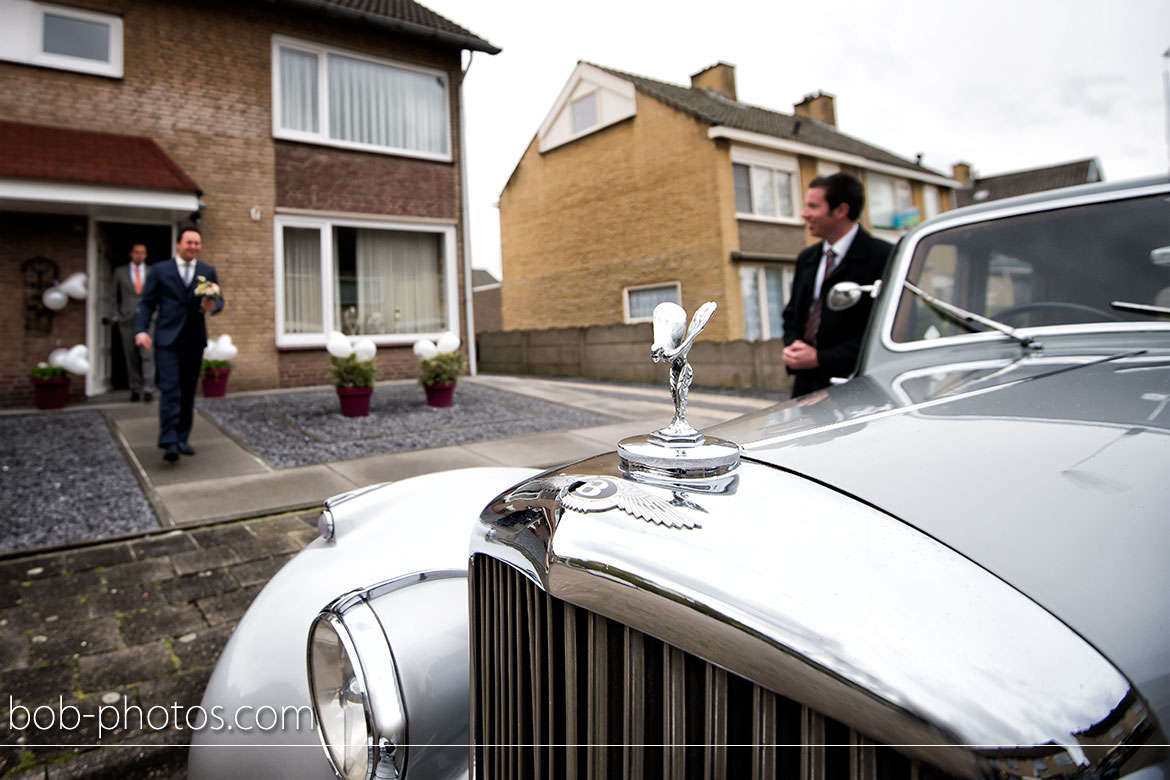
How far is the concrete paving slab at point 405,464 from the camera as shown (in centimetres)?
468

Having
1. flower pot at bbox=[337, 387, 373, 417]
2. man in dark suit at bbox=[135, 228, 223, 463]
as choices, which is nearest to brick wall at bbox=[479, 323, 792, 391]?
flower pot at bbox=[337, 387, 373, 417]

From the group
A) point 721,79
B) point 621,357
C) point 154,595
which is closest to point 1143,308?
point 154,595

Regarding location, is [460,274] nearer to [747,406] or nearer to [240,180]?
[240,180]

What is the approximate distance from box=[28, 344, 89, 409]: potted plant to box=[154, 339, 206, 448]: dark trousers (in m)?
4.05

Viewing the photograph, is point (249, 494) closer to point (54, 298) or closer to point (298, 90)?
point (54, 298)

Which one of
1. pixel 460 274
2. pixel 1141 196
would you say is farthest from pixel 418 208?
pixel 1141 196

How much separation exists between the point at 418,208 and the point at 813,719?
36.2 feet

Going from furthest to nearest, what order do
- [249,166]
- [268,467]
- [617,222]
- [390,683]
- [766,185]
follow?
[617,222], [766,185], [249,166], [268,467], [390,683]

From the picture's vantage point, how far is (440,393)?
7527 millimetres

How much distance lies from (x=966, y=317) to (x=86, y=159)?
31.5ft

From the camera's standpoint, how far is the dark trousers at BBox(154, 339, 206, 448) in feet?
15.6

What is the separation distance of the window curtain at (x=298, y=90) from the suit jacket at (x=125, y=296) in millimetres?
3261

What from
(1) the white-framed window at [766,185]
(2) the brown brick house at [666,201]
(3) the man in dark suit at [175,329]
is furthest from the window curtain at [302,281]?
(1) the white-framed window at [766,185]

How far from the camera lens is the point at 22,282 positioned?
7.91 meters
